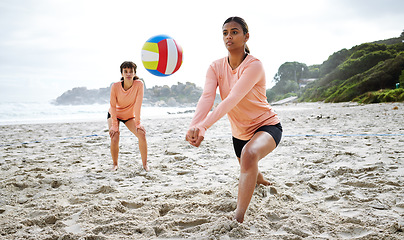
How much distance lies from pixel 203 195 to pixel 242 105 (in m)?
1.03

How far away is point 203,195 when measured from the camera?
2555mm

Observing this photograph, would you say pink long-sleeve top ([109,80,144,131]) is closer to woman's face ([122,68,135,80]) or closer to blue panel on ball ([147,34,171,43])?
woman's face ([122,68,135,80])

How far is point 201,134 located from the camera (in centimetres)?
159

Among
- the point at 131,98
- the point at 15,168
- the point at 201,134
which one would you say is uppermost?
the point at 131,98

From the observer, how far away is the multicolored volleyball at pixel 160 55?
13.3ft

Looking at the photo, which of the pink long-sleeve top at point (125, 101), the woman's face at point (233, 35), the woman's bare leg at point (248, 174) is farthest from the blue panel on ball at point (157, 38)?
the woman's bare leg at point (248, 174)

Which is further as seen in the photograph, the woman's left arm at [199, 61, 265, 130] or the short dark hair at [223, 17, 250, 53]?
the short dark hair at [223, 17, 250, 53]

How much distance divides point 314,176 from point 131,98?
2.62 metres

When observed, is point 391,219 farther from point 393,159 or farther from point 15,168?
point 15,168

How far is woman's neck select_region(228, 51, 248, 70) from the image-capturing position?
2.03m

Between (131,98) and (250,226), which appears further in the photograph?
(131,98)

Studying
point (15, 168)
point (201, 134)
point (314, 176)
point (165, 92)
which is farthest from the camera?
point (165, 92)

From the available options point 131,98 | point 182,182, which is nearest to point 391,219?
point 182,182

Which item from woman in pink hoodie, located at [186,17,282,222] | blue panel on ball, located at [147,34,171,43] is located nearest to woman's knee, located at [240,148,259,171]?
woman in pink hoodie, located at [186,17,282,222]
